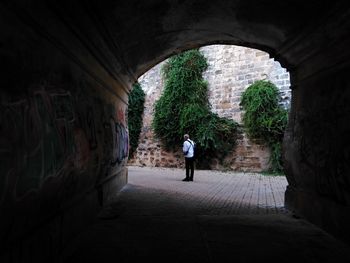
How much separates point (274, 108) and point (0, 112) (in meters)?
14.0

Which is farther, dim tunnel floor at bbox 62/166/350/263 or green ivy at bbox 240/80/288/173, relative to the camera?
green ivy at bbox 240/80/288/173

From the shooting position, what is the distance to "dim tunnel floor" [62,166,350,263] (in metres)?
4.07

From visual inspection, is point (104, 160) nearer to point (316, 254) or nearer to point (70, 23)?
point (70, 23)

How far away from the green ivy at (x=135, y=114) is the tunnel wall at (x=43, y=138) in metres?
13.8

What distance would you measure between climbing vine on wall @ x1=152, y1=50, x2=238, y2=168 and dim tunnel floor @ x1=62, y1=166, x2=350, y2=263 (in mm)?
8562

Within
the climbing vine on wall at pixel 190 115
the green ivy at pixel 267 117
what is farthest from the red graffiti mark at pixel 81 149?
the climbing vine on wall at pixel 190 115

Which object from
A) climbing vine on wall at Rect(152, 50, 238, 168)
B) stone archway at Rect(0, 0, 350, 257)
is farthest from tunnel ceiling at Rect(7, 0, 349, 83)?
climbing vine on wall at Rect(152, 50, 238, 168)

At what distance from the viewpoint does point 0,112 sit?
2.62 m

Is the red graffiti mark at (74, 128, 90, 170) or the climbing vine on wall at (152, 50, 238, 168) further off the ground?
the climbing vine on wall at (152, 50, 238, 168)

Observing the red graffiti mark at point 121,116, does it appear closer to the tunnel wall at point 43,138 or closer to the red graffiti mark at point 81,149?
the tunnel wall at point 43,138

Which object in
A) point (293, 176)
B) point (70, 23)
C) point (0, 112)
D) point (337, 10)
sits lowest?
point (293, 176)

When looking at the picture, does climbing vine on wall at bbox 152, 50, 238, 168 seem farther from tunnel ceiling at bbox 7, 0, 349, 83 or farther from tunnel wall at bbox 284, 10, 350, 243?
tunnel wall at bbox 284, 10, 350, 243

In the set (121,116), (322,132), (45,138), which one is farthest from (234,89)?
(45,138)

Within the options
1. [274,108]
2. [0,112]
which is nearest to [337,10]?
[0,112]
